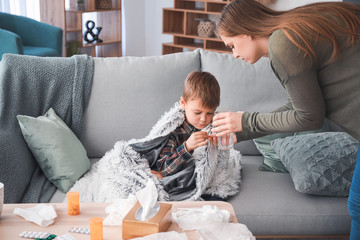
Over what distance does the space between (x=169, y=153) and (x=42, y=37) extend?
2.97 meters

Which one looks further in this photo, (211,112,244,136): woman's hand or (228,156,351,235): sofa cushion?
(228,156,351,235): sofa cushion

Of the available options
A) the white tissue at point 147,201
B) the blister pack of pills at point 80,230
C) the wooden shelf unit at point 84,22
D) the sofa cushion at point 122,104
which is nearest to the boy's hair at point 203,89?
the sofa cushion at point 122,104

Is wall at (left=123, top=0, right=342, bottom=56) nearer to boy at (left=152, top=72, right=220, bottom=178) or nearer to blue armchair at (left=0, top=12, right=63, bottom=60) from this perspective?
blue armchair at (left=0, top=12, right=63, bottom=60)

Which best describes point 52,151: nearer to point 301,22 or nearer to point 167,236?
point 167,236

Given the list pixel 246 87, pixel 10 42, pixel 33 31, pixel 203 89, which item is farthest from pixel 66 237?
pixel 33 31

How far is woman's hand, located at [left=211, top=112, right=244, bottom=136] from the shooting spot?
5.08ft

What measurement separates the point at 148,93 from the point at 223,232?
108cm

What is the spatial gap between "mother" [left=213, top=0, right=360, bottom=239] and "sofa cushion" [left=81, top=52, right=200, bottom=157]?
85cm

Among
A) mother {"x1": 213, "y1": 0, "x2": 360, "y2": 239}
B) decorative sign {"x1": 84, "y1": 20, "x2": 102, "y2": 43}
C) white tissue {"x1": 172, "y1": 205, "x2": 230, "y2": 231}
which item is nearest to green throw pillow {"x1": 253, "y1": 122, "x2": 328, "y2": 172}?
mother {"x1": 213, "y1": 0, "x2": 360, "y2": 239}

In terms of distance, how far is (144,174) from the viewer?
1966 millimetres

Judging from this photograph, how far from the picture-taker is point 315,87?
1378 millimetres

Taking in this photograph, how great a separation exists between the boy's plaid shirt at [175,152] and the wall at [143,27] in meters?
3.90

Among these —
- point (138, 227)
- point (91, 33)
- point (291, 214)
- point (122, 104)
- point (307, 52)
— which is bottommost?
point (291, 214)

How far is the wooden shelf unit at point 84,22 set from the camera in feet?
16.7
